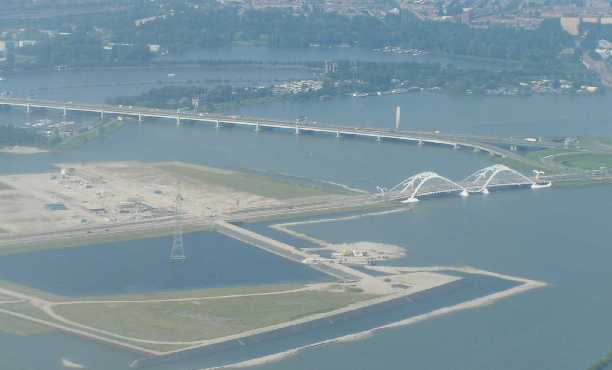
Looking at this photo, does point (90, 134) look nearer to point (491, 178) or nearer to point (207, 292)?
point (491, 178)

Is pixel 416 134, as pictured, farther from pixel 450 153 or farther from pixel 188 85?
pixel 188 85

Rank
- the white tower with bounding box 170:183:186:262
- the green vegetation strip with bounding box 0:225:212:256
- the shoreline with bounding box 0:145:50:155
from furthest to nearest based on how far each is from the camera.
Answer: the shoreline with bounding box 0:145:50:155
the green vegetation strip with bounding box 0:225:212:256
the white tower with bounding box 170:183:186:262

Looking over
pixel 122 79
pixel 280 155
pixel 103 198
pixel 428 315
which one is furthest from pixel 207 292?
pixel 122 79

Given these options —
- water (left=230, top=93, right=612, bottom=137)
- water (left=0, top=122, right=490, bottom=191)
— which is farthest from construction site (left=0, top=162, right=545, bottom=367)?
water (left=230, top=93, right=612, bottom=137)

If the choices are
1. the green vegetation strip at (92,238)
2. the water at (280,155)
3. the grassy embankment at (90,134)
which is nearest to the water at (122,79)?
the grassy embankment at (90,134)

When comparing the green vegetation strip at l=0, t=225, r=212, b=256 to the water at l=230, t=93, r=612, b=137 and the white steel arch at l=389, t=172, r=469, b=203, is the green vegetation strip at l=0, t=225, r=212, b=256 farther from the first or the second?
the water at l=230, t=93, r=612, b=137

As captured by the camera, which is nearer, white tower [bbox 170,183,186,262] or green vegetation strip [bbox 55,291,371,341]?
green vegetation strip [bbox 55,291,371,341]

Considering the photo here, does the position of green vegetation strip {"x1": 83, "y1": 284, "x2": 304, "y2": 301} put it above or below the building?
below

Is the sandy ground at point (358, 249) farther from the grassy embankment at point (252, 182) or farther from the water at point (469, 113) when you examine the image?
the water at point (469, 113)
